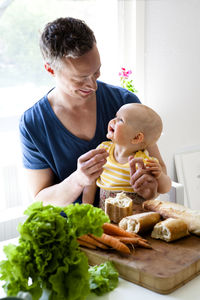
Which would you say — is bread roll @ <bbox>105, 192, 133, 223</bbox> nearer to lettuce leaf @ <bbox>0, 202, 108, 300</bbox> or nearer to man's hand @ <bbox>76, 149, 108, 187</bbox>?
man's hand @ <bbox>76, 149, 108, 187</bbox>

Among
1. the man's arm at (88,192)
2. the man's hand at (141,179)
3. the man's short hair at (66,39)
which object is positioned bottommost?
the man's arm at (88,192)

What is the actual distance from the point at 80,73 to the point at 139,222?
0.65 metres

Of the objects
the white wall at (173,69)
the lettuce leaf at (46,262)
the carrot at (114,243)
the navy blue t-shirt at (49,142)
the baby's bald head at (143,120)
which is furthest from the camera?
the white wall at (173,69)

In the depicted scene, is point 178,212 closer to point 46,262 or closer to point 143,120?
point 143,120

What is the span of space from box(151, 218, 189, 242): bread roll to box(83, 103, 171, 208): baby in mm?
301

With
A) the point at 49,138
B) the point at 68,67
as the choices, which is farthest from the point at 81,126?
the point at 68,67

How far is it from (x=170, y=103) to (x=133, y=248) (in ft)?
7.65

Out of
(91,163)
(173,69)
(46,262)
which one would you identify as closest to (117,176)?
(91,163)

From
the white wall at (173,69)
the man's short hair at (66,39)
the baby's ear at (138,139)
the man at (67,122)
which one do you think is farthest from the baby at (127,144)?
the white wall at (173,69)

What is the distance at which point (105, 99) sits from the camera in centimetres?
201

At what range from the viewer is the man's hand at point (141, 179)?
1617 millimetres

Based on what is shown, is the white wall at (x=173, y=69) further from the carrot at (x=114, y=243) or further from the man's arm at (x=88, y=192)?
the carrot at (x=114, y=243)

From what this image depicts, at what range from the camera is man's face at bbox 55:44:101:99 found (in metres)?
1.62

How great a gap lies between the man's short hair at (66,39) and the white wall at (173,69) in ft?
5.62
